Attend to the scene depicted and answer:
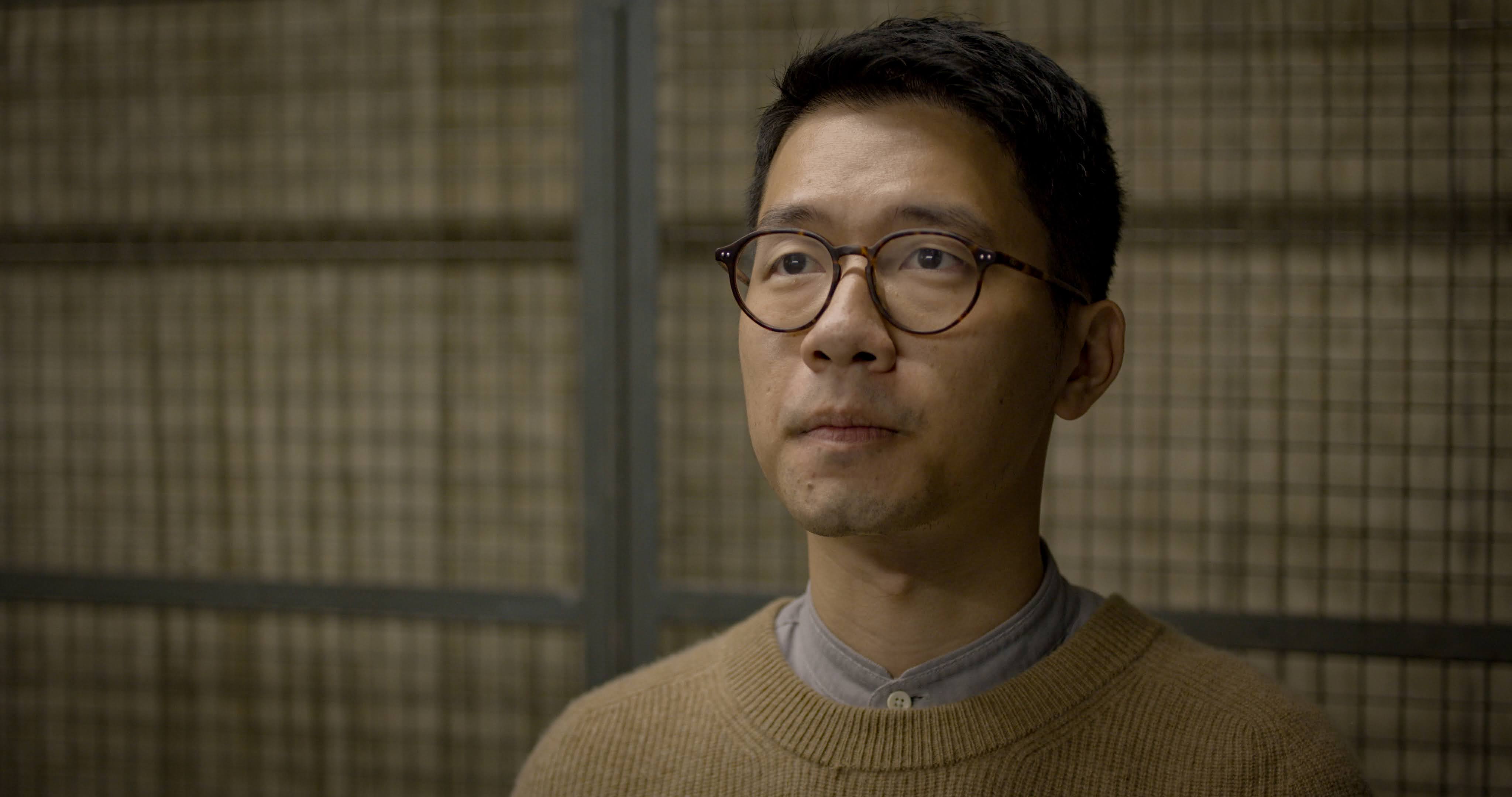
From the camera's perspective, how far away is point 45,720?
220cm

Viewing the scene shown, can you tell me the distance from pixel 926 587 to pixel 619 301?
1.02m

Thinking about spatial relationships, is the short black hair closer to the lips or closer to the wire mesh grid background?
the lips

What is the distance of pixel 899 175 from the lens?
30.4 inches

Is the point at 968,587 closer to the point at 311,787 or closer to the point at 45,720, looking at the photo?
the point at 311,787

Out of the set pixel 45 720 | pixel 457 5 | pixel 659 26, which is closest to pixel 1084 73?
pixel 659 26

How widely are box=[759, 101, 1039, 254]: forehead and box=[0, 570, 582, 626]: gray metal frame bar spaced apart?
116 centimetres

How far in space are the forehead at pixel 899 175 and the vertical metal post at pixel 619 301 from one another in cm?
93

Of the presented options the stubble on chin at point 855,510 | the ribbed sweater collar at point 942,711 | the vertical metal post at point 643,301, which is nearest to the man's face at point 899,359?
the stubble on chin at point 855,510

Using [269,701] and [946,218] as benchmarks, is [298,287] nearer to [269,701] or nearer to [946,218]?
[269,701]

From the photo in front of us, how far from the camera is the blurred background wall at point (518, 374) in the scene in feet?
5.65

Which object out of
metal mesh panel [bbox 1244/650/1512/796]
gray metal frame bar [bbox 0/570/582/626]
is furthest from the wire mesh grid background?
gray metal frame bar [bbox 0/570/582/626]

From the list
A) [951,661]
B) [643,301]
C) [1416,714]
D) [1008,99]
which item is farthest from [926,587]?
[1416,714]

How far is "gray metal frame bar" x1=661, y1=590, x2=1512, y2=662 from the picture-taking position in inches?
62.5

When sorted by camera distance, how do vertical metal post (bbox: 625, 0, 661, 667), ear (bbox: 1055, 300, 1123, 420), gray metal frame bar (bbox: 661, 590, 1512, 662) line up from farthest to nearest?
1. vertical metal post (bbox: 625, 0, 661, 667)
2. gray metal frame bar (bbox: 661, 590, 1512, 662)
3. ear (bbox: 1055, 300, 1123, 420)
